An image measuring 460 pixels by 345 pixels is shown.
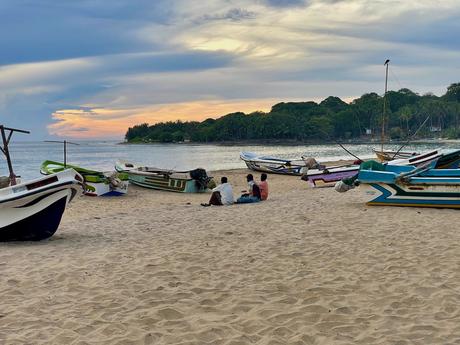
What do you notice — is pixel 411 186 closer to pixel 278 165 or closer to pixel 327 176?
pixel 327 176

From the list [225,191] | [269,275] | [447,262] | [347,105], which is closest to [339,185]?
[225,191]

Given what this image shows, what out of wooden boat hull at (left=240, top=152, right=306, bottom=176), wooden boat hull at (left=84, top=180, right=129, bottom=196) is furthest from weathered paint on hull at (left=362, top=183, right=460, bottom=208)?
wooden boat hull at (left=240, top=152, right=306, bottom=176)

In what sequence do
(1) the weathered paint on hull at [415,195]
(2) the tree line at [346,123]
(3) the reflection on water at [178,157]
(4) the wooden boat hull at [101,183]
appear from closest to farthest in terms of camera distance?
(1) the weathered paint on hull at [415,195], (4) the wooden boat hull at [101,183], (3) the reflection on water at [178,157], (2) the tree line at [346,123]

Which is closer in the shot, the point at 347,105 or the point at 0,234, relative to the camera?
the point at 0,234

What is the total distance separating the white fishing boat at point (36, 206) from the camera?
7918 millimetres

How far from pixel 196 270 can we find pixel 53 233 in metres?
3.67

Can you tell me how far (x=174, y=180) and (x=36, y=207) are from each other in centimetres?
1155

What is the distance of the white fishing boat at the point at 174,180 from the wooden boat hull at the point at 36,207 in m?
11.3

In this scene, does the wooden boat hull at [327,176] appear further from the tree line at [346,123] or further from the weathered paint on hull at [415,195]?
the tree line at [346,123]

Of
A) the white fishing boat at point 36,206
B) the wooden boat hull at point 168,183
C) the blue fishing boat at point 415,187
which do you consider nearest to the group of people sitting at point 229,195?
the blue fishing boat at point 415,187

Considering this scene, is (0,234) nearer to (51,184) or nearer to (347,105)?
(51,184)

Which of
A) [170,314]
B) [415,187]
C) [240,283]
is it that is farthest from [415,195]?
[170,314]

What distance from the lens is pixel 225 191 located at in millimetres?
12484

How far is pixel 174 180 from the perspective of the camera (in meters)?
19.5
